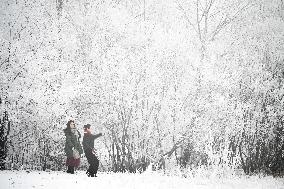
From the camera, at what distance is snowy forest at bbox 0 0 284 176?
15.9 meters

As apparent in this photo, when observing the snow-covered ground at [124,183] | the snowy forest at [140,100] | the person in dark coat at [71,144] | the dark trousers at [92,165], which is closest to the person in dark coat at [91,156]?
the dark trousers at [92,165]

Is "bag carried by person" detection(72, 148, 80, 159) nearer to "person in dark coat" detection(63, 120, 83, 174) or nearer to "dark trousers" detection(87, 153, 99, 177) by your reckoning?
"person in dark coat" detection(63, 120, 83, 174)

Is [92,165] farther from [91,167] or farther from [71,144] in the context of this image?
[71,144]

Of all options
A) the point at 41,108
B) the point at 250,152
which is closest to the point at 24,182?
the point at 41,108

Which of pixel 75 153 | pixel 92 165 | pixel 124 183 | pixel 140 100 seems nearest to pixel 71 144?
pixel 75 153

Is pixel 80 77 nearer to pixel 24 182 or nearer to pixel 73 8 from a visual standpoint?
pixel 24 182

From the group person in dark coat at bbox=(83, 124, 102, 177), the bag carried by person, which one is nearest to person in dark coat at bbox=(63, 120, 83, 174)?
the bag carried by person

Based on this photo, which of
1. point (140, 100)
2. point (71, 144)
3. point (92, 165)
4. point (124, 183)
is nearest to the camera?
point (124, 183)

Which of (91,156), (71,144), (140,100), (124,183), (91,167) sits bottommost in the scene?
(124,183)

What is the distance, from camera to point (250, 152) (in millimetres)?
15922

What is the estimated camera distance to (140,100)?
17.0 metres

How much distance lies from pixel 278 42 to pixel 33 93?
488 inches

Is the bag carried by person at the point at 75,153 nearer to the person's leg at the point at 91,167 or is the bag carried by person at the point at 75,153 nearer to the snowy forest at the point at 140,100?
the person's leg at the point at 91,167

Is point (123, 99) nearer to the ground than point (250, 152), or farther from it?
farther from it
